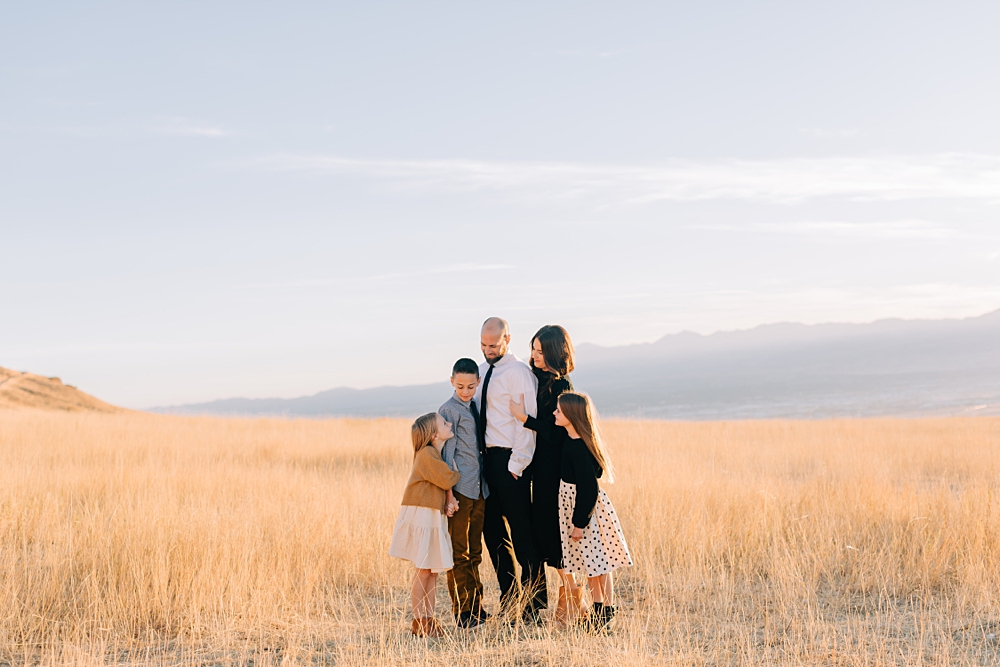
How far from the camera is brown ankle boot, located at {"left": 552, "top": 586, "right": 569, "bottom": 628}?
5164 millimetres

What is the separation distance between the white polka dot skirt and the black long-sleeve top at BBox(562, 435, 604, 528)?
0.14 m

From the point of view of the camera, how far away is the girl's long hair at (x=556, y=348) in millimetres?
5285

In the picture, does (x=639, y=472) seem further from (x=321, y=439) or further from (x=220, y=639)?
(x=321, y=439)

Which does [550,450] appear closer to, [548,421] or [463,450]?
[548,421]

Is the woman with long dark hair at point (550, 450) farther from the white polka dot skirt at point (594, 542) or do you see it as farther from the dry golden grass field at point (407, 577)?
the dry golden grass field at point (407, 577)

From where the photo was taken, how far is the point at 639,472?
431 inches

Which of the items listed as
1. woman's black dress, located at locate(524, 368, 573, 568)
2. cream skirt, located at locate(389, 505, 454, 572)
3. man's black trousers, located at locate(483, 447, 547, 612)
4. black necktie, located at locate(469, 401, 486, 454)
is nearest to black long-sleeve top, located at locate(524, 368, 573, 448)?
woman's black dress, located at locate(524, 368, 573, 568)

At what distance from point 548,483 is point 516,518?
14.0 inches

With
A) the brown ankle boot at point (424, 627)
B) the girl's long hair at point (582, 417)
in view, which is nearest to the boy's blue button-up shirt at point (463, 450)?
the girl's long hair at point (582, 417)

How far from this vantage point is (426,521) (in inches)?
202

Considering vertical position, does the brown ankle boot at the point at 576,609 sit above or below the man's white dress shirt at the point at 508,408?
below

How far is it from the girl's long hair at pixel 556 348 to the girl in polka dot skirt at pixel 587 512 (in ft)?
0.93

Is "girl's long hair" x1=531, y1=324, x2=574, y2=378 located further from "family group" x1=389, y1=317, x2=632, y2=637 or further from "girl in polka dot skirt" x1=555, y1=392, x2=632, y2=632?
"girl in polka dot skirt" x1=555, y1=392, x2=632, y2=632

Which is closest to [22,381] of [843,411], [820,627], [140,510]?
[140,510]
